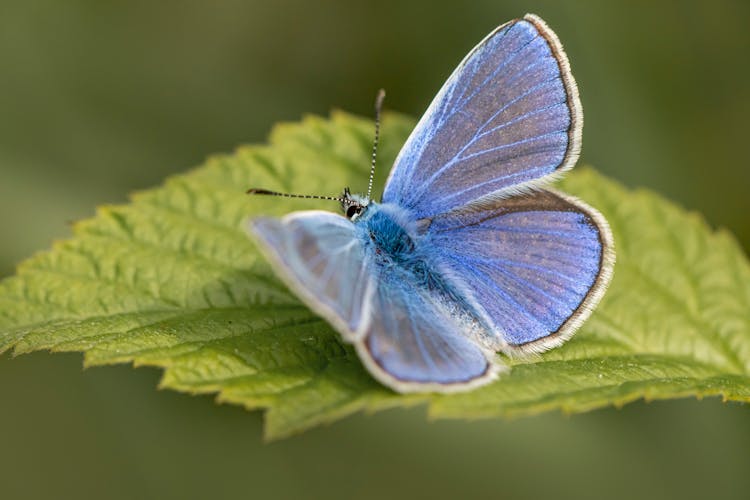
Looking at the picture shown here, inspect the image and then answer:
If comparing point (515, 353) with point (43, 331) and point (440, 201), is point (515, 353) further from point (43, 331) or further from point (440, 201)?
point (43, 331)

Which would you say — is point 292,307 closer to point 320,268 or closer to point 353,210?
point 353,210

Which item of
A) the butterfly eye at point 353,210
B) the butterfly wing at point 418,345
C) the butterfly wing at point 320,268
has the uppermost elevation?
Result: the butterfly eye at point 353,210

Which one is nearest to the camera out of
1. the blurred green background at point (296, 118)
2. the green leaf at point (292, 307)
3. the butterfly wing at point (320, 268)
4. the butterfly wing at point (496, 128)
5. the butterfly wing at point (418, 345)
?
the butterfly wing at point (320, 268)

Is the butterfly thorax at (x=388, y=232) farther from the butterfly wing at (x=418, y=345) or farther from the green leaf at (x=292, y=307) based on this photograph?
the green leaf at (x=292, y=307)

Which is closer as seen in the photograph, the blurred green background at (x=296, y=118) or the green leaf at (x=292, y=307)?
the green leaf at (x=292, y=307)

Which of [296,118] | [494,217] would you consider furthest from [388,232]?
[296,118]

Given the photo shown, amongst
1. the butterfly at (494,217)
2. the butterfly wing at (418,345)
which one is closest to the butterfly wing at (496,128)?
the butterfly at (494,217)

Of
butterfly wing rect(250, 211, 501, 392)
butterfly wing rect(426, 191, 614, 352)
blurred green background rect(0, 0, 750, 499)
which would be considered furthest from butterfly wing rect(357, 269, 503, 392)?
blurred green background rect(0, 0, 750, 499)
